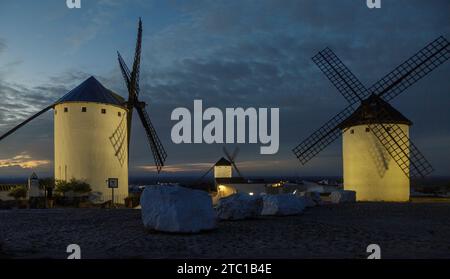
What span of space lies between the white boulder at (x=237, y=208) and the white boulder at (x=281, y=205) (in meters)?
1.98

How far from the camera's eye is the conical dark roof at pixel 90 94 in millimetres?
27641

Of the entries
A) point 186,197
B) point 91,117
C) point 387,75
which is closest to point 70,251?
point 186,197

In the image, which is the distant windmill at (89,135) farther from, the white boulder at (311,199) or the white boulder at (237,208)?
the white boulder at (237,208)

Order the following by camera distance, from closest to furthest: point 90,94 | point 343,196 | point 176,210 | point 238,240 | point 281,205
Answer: point 238,240
point 176,210
point 281,205
point 343,196
point 90,94

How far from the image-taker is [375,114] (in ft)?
91.4

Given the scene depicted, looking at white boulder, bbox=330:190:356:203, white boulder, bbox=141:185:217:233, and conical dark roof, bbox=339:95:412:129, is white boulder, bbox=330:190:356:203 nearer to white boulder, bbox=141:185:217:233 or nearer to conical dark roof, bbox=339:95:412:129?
conical dark roof, bbox=339:95:412:129

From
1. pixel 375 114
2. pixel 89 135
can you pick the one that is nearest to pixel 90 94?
pixel 89 135

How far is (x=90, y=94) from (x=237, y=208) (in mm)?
17704

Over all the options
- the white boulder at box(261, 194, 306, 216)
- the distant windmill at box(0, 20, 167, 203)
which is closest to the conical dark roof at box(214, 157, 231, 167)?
the distant windmill at box(0, 20, 167, 203)

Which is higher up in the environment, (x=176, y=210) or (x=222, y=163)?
(x=222, y=163)

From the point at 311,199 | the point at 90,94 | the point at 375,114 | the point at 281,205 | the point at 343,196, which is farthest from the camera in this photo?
the point at 90,94

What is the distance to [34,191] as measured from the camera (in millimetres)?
24969

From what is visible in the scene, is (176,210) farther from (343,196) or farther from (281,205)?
(343,196)

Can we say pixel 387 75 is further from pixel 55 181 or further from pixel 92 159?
pixel 55 181
